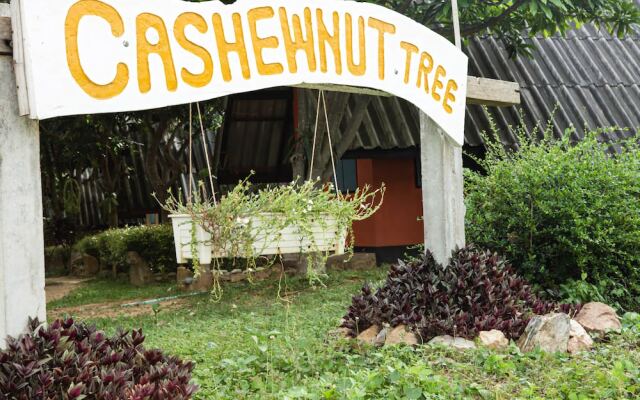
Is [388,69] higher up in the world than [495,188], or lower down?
higher up

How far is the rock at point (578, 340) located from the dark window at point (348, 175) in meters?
8.71

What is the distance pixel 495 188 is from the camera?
321 inches

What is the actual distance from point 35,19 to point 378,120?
9279mm

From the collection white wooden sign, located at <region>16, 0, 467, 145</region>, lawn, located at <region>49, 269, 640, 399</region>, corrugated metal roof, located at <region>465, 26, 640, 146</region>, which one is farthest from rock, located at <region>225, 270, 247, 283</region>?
white wooden sign, located at <region>16, 0, 467, 145</region>

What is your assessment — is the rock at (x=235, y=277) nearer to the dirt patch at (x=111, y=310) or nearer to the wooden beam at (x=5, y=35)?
the dirt patch at (x=111, y=310)

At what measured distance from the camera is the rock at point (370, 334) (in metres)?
6.00

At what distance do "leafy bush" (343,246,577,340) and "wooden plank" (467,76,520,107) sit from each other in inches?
53.7

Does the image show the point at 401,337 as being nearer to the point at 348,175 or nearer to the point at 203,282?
the point at 203,282

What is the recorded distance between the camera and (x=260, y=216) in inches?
209

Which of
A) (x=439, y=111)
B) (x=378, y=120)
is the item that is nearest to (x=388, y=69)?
(x=439, y=111)

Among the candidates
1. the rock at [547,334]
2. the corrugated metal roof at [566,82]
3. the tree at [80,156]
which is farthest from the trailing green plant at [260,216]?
the tree at [80,156]

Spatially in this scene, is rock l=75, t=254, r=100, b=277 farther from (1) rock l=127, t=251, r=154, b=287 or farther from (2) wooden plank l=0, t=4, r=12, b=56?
(2) wooden plank l=0, t=4, r=12, b=56

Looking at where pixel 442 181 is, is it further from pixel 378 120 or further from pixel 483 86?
pixel 378 120

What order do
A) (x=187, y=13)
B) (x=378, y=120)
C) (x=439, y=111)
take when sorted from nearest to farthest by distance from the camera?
(x=187, y=13) < (x=439, y=111) < (x=378, y=120)
